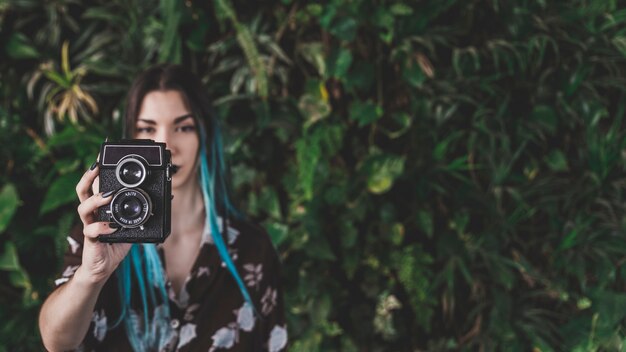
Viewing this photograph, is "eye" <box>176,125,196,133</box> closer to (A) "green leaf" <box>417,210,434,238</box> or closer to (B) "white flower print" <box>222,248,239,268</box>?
(B) "white flower print" <box>222,248,239,268</box>

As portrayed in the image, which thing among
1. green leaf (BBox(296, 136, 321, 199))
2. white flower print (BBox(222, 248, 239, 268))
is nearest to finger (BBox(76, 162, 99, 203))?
white flower print (BBox(222, 248, 239, 268))

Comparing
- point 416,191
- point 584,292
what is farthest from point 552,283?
point 416,191

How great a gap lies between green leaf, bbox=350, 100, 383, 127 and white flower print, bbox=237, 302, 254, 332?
2.77ft

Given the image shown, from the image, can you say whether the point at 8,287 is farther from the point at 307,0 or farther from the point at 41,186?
the point at 307,0

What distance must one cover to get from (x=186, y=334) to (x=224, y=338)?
0.08 metres

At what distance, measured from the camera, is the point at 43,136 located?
213cm

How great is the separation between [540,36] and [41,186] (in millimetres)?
1761

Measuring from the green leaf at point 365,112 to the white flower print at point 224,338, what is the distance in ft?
2.98

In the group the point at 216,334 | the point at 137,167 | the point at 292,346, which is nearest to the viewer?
the point at 137,167

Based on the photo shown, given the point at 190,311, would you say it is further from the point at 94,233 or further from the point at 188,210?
the point at 94,233

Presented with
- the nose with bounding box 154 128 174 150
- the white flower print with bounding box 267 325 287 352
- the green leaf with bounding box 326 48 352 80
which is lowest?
the white flower print with bounding box 267 325 287 352

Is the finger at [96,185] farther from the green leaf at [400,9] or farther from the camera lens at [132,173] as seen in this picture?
the green leaf at [400,9]

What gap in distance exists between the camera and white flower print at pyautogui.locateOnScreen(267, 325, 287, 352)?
1377 millimetres

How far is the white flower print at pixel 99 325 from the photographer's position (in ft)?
3.77
